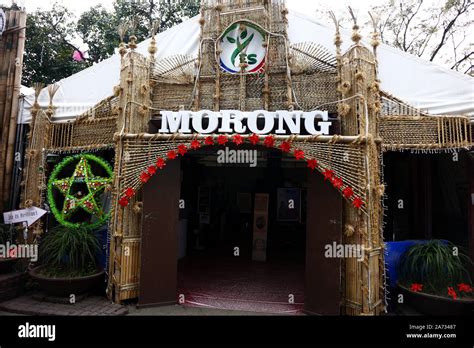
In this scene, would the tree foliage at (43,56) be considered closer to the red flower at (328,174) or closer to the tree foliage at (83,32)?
the tree foliage at (83,32)

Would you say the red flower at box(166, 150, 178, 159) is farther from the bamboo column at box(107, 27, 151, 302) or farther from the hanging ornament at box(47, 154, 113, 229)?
the hanging ornament at box(47, 154, 113, 229)

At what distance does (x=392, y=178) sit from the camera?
673 centimetres

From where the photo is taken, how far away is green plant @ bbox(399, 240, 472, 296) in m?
4.27

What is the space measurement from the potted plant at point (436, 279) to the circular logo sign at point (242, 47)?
3815mm

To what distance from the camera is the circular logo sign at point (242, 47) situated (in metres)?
5.06

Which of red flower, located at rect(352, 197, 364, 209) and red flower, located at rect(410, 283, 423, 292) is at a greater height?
red flower, located at rect(352, 197, 364, 209)

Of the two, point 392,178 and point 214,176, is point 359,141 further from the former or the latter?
point 214,176

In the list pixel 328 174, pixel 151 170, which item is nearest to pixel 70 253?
pixel 151 170

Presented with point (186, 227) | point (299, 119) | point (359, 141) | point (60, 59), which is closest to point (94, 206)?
point (186, 227)

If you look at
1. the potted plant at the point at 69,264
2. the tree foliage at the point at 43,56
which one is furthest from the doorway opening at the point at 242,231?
the tree foliage at the point at 43,56

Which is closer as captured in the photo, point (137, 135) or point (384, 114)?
point (137, 135)

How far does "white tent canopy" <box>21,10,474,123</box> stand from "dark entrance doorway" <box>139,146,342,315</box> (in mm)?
2219

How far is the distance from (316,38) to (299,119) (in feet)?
7.55

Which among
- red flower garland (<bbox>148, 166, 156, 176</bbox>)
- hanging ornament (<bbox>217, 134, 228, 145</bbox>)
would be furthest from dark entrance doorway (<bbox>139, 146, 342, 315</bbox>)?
hanging ornament (<bbox>217, 134, 228, 145</bbox>)
